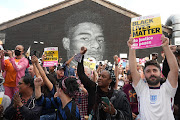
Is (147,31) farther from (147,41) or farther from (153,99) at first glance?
(153,99)

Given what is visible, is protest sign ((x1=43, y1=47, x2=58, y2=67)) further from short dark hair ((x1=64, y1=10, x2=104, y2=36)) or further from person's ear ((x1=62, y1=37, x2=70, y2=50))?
short dark hair ((x1=64, y1=10, x2=104, y2=36))

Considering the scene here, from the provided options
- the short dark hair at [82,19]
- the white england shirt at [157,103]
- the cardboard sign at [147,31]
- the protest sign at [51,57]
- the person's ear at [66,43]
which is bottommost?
the white england shirt at [157,103]

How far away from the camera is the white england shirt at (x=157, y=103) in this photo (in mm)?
2624

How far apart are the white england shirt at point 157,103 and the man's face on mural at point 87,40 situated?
1552 cm

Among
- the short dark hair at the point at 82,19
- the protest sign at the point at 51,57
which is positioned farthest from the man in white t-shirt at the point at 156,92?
the short dark hair at the point at 82,19

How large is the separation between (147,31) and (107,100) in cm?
183

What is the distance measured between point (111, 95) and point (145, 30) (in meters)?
1.51

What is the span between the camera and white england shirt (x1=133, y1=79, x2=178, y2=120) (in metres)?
2.62

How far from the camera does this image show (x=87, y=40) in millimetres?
18516

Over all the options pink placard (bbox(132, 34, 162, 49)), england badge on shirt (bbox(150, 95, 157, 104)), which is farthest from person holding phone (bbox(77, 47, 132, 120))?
pink placard (bbox(132, 34, 162, 49))

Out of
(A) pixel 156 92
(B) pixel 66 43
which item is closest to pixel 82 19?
(B) pixel 66 43

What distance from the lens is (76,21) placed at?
19.2 m

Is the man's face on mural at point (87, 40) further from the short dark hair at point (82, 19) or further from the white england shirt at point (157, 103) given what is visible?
the white england shirt at point (157, 103)

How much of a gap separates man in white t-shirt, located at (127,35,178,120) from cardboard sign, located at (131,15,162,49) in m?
0.52
